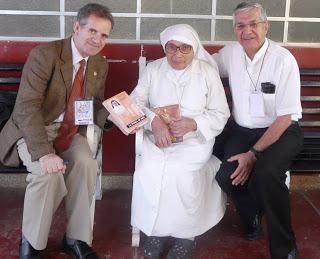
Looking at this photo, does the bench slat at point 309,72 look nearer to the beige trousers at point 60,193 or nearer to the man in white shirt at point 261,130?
the man in white shirt at point 261,130

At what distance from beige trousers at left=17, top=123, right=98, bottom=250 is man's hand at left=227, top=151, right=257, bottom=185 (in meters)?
0.90

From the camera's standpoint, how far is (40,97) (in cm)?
289

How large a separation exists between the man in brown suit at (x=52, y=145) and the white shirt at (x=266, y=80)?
940 millimetres

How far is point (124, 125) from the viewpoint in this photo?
9.73 ft

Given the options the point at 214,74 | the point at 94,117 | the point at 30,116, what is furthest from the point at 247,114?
the point at 30,116

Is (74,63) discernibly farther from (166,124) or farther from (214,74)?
(214,74)

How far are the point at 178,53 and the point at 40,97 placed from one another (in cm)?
91

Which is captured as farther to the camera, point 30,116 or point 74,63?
point 74,63

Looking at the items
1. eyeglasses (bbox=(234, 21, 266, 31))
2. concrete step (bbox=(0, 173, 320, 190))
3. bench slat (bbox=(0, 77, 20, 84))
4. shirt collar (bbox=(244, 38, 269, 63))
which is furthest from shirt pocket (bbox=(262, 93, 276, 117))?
bench slat (bbox=(0, 77, 20, 84))

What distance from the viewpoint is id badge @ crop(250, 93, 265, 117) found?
3.12m

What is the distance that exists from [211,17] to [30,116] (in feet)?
5.91

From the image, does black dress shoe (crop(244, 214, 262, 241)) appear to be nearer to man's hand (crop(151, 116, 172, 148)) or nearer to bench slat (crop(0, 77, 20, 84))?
man's hand (crop(151, 116, 172, 148))

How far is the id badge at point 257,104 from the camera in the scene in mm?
3125

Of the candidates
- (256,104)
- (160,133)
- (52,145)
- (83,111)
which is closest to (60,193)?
(52,145)
